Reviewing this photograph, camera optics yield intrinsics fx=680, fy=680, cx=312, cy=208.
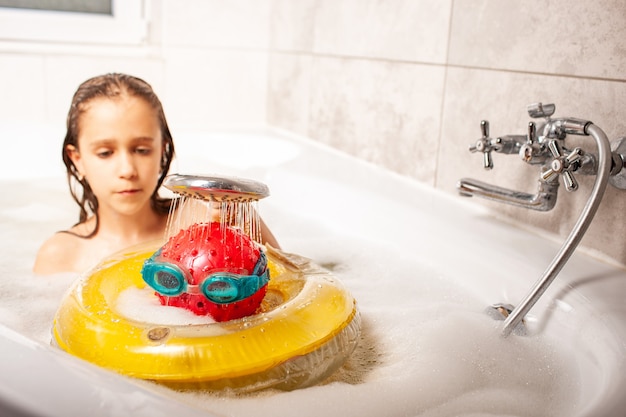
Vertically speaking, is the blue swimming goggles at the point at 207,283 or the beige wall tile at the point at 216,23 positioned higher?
the beige wall tile at the point at 216,23

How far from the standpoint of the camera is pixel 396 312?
1.11 m

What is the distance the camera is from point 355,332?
0.92 metres

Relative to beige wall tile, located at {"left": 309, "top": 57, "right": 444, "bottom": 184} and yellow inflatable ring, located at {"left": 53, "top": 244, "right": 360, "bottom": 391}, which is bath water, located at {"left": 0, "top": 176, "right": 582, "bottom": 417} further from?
beige wall tile, located at {"left": 309, "top": 57, "right": 444, "bottom": 184}

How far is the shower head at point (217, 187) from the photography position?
0.80m

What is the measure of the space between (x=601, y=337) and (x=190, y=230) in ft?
1.86

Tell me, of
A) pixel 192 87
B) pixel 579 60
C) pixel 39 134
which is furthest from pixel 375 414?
pixel 192 87

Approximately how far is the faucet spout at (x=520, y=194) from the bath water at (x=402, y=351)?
0.17m

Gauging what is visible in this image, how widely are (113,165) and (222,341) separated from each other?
0.49 m

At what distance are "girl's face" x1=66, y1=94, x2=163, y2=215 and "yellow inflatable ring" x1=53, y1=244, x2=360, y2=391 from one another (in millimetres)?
265

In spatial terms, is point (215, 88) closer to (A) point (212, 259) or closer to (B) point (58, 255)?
(B) point (58, 255)

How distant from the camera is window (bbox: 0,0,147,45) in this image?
6.74 feet

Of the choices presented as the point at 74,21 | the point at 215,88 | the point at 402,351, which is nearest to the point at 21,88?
the point at 74,21

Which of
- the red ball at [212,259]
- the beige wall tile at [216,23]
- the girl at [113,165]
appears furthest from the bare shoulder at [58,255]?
the beige wall tile at [216,23]

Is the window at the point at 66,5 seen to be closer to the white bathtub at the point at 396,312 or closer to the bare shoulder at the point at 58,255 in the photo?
Answer: the white bathtub at the point at 396,312
